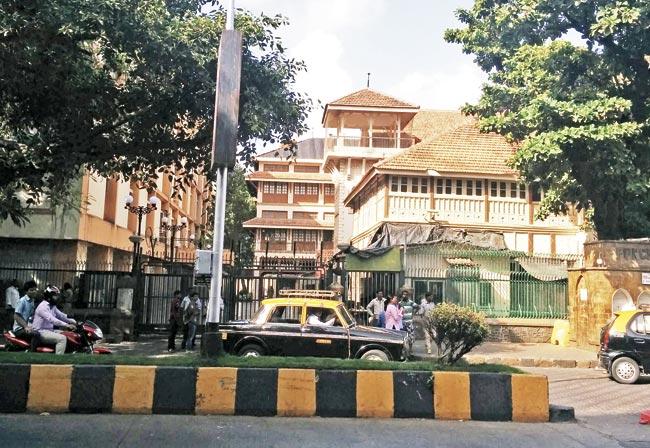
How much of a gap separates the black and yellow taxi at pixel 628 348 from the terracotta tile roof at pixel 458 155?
42.2 feet

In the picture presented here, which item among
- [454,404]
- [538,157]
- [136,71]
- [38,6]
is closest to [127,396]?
[454,404]

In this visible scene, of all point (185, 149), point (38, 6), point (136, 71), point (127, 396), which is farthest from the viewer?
point (185, 149)

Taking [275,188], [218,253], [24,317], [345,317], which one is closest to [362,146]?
[275,188]

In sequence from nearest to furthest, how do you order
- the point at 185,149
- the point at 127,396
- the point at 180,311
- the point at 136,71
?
the point at 127,396
the point at 136,71
the point at 185,149
the point at 180,311

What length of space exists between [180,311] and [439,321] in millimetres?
9163

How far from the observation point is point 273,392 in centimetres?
774

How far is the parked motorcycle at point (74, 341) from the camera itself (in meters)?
10.1

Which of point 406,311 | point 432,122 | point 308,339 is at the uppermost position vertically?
point 432,122

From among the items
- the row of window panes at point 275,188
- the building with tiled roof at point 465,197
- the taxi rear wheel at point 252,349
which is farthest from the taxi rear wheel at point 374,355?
the row of window panes at point 275,188

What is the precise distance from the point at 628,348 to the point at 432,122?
27.3 m

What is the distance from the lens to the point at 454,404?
7828mm

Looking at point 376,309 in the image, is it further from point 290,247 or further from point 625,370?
point 290,247

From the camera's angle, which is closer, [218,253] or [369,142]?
[218,253]

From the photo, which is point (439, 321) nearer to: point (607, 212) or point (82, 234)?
point (607, 212)
